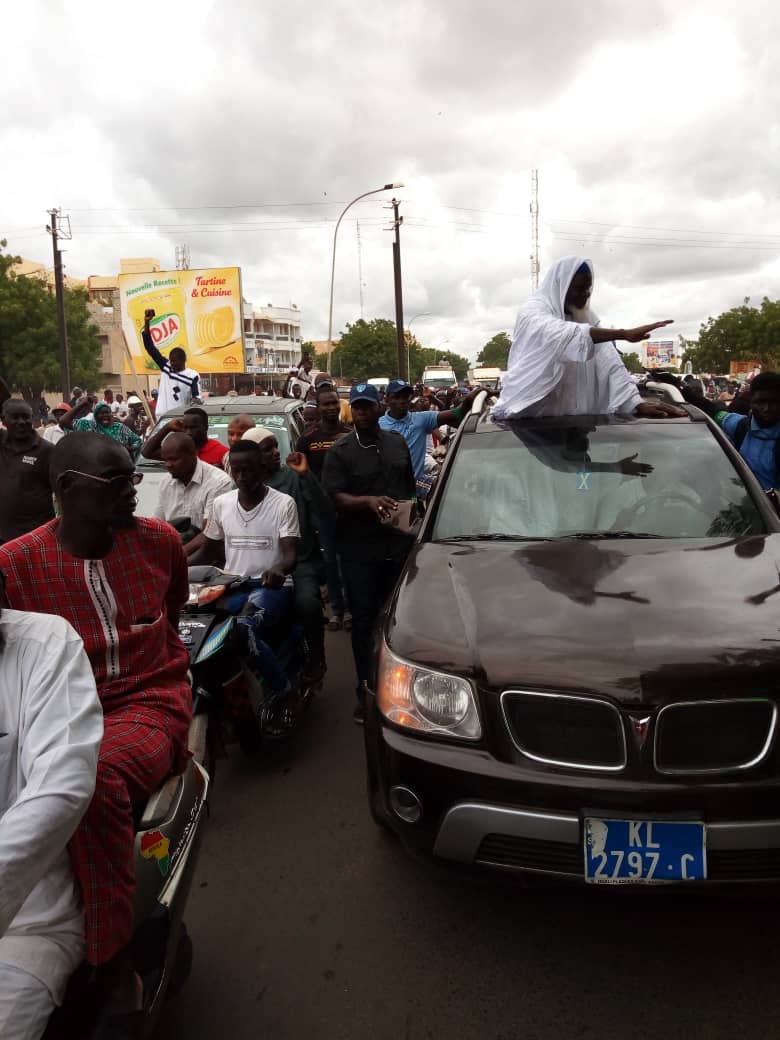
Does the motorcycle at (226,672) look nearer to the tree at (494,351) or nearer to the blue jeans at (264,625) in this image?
the blue jeans at (264,625)

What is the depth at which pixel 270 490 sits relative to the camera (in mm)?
4488

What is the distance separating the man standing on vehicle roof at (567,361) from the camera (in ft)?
13.6

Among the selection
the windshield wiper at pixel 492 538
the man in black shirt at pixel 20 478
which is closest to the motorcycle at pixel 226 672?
the windshield wiper at pixel 492 538

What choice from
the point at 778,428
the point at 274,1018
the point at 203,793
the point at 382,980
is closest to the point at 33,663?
the point at 203,793

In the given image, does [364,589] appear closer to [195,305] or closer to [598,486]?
[598,486]

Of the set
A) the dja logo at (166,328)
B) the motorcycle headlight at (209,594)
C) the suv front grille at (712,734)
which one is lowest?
the suv front grille at (712,734)

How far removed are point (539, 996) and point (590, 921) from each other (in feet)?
1.35

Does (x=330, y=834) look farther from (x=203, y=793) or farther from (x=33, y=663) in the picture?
(x=33, y=663)

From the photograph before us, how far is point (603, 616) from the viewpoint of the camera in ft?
7.97

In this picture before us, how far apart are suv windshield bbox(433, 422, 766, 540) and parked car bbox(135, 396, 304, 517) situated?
3.73 metres

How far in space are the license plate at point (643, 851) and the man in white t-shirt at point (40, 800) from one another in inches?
52.9

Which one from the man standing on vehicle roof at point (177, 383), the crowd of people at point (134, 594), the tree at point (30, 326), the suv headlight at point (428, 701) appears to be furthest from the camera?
the tree at point (30, 326)

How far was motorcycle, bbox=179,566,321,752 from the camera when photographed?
3.35 metres

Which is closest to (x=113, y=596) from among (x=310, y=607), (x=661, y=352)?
(x=310, y=607)
